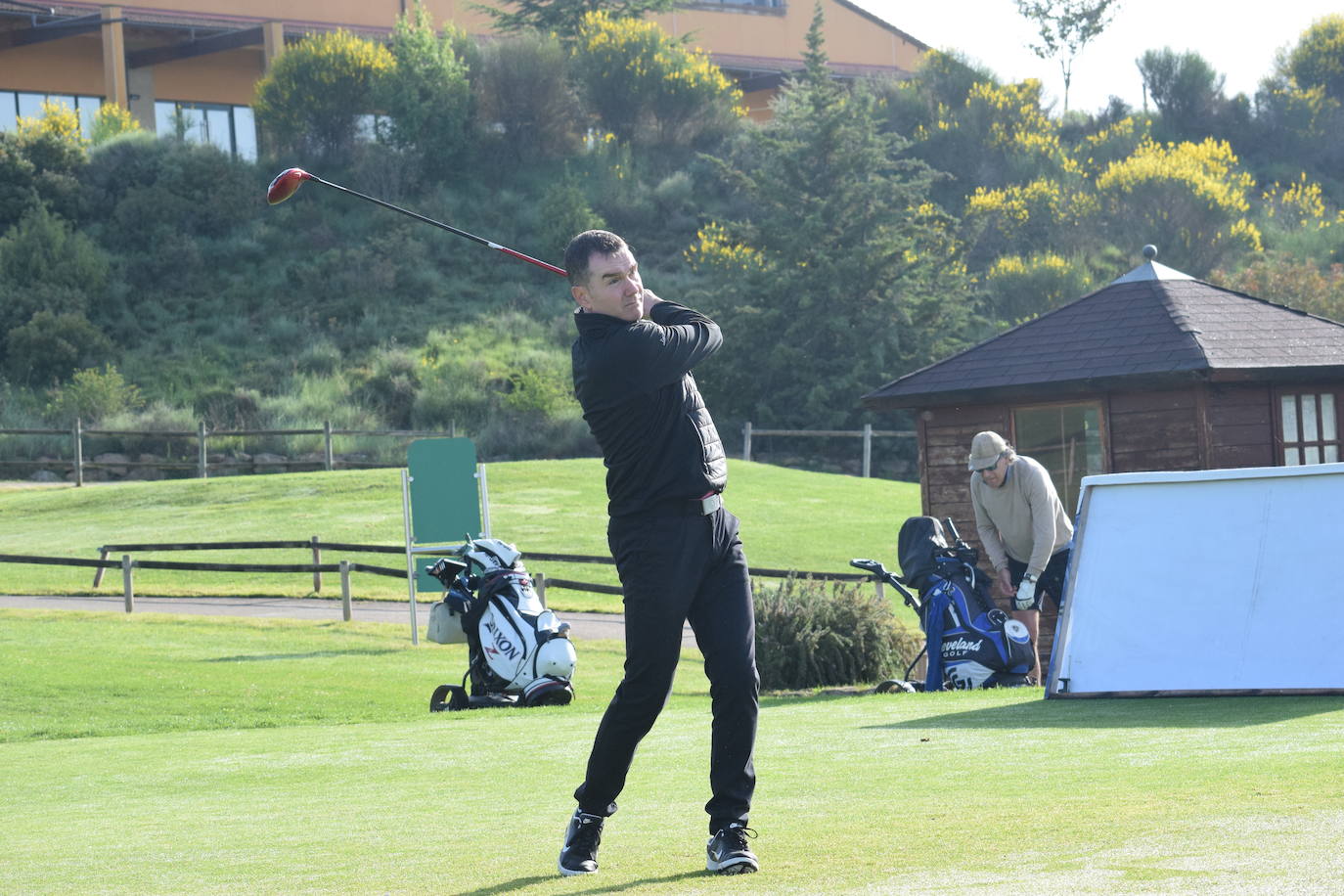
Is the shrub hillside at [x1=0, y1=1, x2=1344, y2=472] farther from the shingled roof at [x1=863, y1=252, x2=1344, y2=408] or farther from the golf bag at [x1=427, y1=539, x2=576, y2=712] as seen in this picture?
the golf bag at [x1=427, y1=539, x2=576, y2=712]

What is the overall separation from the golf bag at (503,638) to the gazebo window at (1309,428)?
7.72 m

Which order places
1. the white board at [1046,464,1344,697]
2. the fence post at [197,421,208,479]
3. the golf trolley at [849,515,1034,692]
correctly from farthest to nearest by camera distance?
the fence post at [197,421,208,479] → the golf trolley at [849,515,1034,692] → the white board at [1046,464,1344,697]

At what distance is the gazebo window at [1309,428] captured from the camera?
A: 17047 mm

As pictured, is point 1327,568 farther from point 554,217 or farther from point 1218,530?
point 554,217

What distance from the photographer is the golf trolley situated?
11.7 meters

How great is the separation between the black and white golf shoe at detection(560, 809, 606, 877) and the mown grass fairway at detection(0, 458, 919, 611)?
772 inches

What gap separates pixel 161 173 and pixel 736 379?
65.1 feet

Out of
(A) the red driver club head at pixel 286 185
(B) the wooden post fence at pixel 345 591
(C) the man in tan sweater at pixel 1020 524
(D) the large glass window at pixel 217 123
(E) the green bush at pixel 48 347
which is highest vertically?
(D) the large glass window at pixel 217 123

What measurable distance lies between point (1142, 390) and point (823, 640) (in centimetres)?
457

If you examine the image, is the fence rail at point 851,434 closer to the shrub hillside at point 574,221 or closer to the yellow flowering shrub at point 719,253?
the shrub hillside at point 574,221

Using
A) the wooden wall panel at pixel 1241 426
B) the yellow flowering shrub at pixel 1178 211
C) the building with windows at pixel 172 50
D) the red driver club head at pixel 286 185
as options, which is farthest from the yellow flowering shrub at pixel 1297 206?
the red driver club head at pixel 286 185

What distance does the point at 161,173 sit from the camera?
53.7 meters

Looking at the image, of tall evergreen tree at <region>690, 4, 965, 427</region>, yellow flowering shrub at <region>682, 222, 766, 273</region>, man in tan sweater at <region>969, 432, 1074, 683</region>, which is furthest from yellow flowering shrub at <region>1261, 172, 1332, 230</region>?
man in tan sweater at <region>969, 432, 1074, 683</region>

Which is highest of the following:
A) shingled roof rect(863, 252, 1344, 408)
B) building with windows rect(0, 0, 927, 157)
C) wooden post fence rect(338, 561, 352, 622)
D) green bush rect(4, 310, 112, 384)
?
building with windows rect(0, 0, 927, 157)
